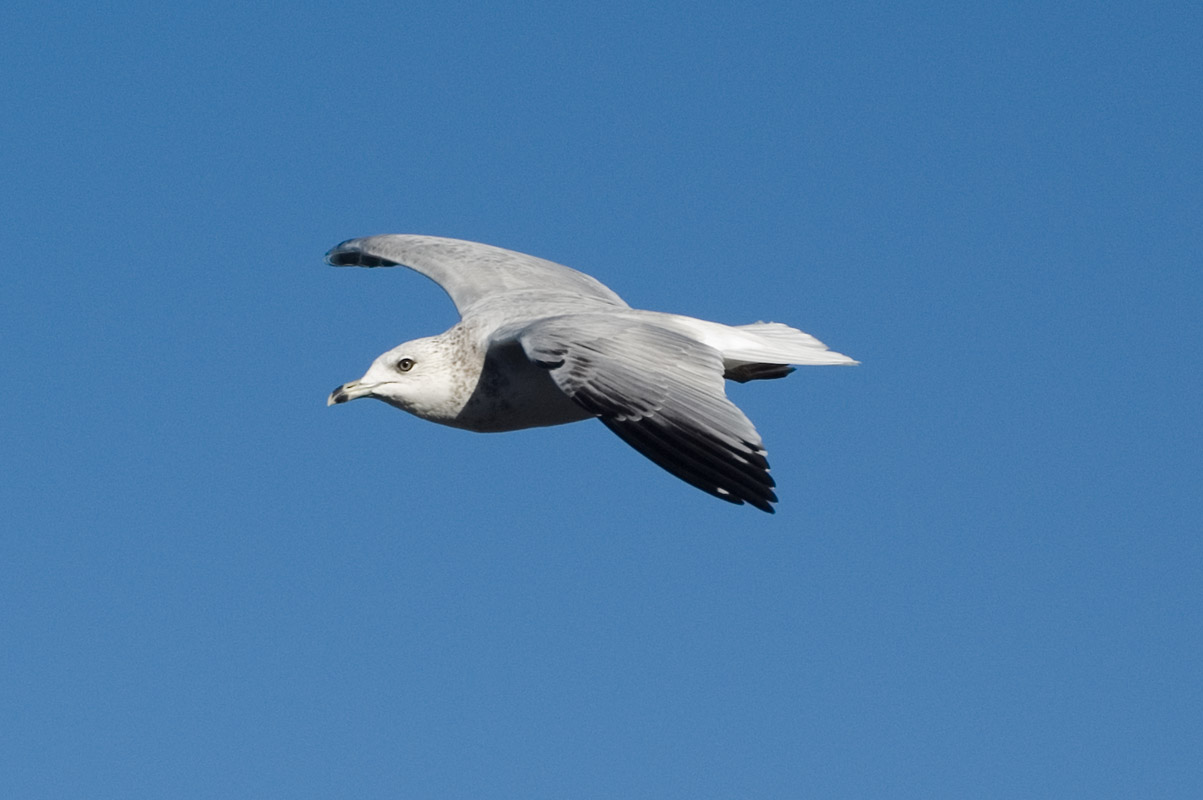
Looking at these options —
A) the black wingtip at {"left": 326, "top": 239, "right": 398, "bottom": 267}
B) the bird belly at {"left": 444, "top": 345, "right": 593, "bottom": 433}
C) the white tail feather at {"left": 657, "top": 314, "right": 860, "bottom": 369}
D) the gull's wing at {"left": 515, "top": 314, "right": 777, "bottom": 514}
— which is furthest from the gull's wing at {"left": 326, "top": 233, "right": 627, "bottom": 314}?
the gull's wing at {"left": 515, "top": 314, "right": 777, "bottom": 514}

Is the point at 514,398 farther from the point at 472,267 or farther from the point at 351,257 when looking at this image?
the point at 351,257

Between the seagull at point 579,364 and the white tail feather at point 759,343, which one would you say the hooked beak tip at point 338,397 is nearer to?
the seagull at point 579,364

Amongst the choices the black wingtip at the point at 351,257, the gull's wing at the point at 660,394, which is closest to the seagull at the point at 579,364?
the gull's wing at the point at 660,394

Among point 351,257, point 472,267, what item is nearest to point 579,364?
point 472,267

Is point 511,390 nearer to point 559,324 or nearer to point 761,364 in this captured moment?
point 559,324

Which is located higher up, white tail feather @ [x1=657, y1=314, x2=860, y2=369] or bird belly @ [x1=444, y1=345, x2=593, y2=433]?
white tail feather @ [x1=657, y1=314, x2=860, y2=369]

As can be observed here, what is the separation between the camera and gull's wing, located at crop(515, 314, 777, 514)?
9398mm

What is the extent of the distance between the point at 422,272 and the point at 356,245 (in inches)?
75.4

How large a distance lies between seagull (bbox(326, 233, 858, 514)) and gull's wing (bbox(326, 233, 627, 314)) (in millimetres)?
20

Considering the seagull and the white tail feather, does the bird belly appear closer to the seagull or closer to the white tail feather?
the seagull

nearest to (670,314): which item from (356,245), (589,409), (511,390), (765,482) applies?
(511,390)

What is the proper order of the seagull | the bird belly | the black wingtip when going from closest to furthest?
the seagull
the bird belly
the black wingtip

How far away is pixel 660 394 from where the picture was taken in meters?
10.1

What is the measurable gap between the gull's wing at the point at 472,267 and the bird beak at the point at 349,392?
150 cm
